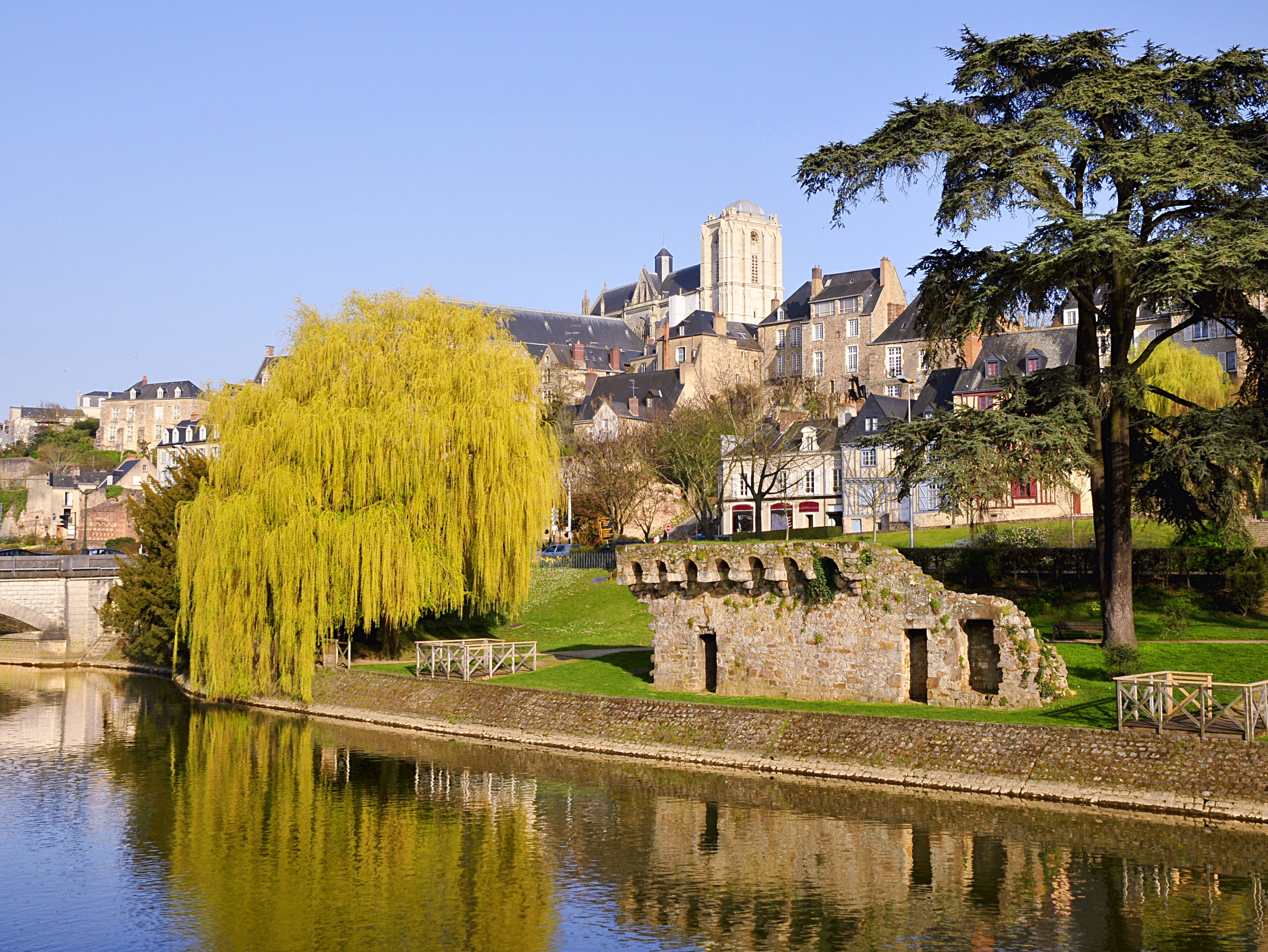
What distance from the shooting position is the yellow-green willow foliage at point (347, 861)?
1542 cm

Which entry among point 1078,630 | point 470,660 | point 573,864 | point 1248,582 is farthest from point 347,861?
point 1248,582

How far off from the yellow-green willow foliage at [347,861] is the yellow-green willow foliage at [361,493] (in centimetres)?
682

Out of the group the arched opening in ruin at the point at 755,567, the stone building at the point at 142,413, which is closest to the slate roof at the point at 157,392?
the stone building at the point at 142,413

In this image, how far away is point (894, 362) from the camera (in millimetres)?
104250

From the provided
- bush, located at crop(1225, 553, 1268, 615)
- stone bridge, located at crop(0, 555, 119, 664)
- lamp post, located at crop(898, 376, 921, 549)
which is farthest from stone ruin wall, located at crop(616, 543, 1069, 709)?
stone bridge, located at crop(0, 555, 119, 664)

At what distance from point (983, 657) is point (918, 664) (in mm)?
1395

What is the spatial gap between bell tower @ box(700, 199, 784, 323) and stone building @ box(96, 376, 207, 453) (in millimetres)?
66529

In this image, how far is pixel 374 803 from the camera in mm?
22875

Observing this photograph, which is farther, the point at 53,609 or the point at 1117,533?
the point at 53,609

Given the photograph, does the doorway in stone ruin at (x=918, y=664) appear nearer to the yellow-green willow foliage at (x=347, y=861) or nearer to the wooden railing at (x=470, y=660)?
the yellow-green willow foliage at (x=347, y=861)

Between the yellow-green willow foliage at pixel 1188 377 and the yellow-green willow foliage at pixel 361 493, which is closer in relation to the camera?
the yellow-green willow foliage at pixel 361 493

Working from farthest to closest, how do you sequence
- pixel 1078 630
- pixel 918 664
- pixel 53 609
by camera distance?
1. pixel 53 609
2. pixel 1078 630
3. pixel 918 664

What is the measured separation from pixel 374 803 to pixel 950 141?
59.2 feet

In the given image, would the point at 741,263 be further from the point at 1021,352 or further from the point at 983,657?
the point at 983,657
